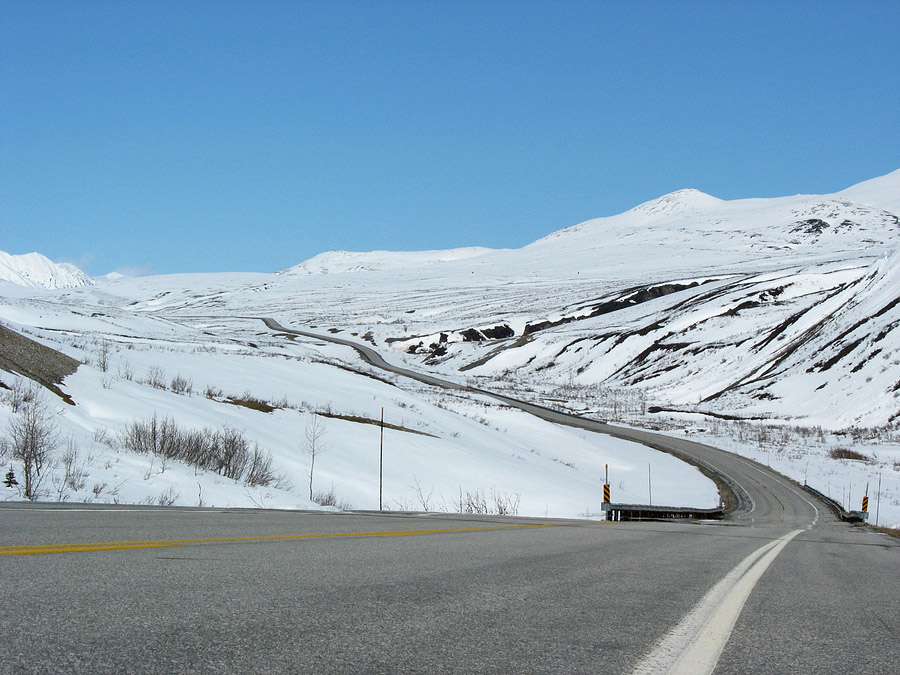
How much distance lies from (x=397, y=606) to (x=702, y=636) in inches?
64.8

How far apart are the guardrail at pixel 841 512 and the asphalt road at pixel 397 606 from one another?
2286cm

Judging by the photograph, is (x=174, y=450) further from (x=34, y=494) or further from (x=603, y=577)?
(x=603, y=577)

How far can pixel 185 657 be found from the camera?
303cm

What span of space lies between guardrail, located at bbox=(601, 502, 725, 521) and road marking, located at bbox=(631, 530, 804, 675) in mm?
18486

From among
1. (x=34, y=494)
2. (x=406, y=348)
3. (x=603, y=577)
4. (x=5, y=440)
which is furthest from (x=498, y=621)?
(x=406, y=348)

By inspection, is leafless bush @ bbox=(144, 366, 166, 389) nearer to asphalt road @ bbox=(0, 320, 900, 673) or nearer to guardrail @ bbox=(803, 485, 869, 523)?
asphalt road @ bbox=(0, 320, 900, 673)

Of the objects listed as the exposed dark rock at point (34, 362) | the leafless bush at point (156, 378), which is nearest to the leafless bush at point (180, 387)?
the leafless bush at point (156, 378)

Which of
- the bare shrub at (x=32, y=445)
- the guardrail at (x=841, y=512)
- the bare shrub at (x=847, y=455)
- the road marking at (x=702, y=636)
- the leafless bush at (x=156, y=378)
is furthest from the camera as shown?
the bare shrub at (x=847, y=455)

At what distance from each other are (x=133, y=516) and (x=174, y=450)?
9.32m

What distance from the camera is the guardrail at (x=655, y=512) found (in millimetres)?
24031

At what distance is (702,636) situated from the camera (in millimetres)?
3904

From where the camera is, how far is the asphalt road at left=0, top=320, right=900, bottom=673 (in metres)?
3.19

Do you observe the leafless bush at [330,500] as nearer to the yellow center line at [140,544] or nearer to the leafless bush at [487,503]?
the leafless bush at [487,503]

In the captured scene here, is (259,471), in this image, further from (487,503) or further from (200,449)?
(487,503)
